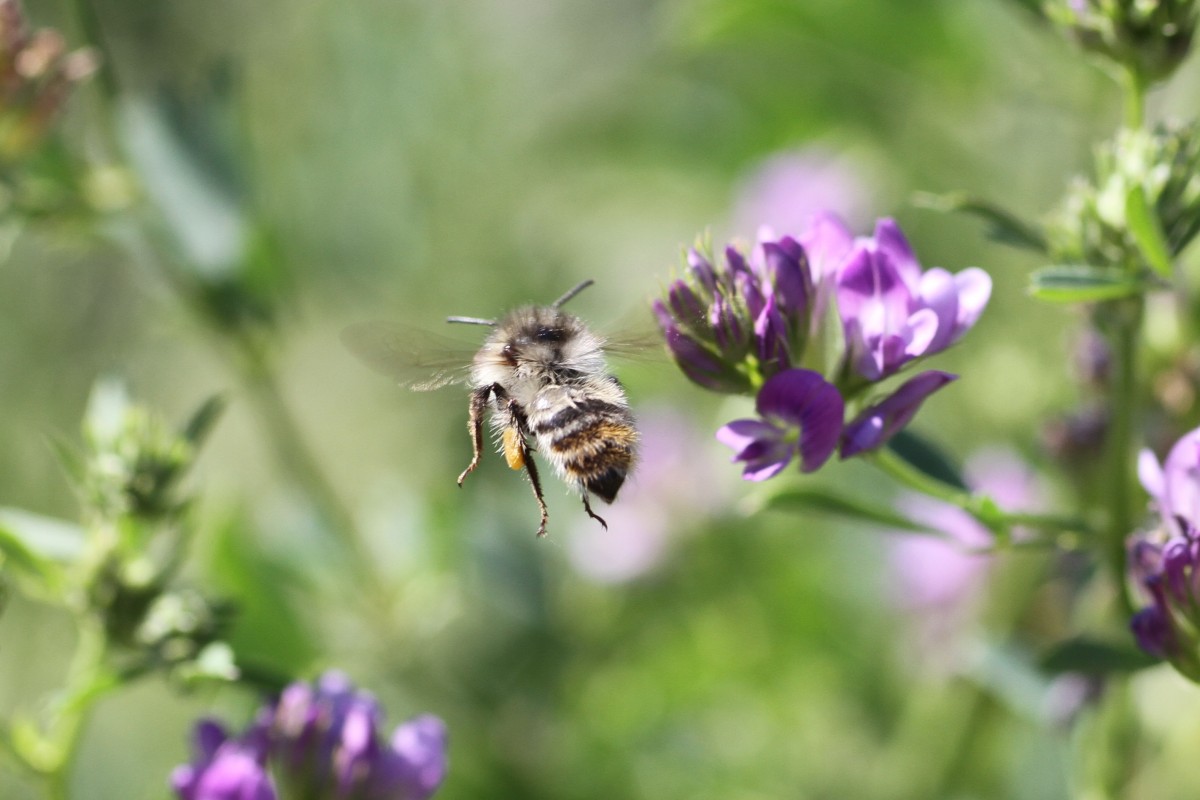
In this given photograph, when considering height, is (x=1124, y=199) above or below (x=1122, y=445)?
above

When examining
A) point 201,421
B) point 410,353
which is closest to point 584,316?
point 410,353

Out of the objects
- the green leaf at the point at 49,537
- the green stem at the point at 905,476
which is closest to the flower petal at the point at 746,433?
the green stem at the point at 905,476

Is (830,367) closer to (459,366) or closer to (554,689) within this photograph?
(459,366)

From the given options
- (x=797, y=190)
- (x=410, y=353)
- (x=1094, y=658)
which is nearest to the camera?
(x=1094, y=658)

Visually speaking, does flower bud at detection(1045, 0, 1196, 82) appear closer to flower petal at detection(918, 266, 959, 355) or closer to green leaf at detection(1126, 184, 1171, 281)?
green leaf at detection(1126, 184, 1171, 281)

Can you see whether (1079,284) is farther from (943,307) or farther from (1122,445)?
(1122,445)

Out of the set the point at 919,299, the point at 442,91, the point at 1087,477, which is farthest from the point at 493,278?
the point at 919,299
